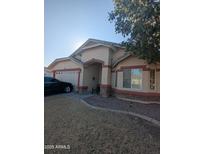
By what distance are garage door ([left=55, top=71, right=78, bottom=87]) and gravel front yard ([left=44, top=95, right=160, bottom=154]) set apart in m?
0.61

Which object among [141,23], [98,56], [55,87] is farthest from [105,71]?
[141,23]

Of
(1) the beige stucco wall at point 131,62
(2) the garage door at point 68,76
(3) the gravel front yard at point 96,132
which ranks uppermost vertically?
(1) the beige stucco wall at point 131,62

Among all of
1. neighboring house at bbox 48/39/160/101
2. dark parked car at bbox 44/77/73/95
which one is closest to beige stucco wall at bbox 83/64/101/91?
neighboring house at bbox 48/39/160/101

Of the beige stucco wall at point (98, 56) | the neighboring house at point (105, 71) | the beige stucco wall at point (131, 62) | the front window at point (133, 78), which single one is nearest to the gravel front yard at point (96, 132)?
the neighboring house at point (105, 71)

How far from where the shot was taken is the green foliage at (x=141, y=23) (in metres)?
2.11

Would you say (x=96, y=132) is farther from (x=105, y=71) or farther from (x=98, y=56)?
(x=98, y=56)

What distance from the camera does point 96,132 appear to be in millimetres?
2215

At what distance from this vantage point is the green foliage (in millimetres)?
2113

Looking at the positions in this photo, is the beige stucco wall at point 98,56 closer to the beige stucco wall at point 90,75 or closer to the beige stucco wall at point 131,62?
the beige stucco wall at point 90,75

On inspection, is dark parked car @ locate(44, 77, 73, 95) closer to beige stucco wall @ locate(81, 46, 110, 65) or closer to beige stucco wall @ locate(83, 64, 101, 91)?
beige stucco wall @ locate(83, 64, 101, 91)
